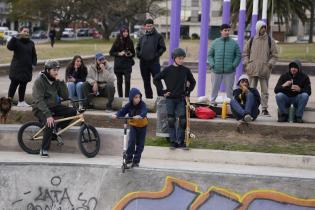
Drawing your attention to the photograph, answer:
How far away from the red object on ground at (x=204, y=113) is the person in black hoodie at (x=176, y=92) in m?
1.52

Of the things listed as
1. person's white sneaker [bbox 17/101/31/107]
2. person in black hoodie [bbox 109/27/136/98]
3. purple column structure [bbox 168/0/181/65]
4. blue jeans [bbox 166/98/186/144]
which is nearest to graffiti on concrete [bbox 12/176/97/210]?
blue jeans [bbox 166/98/186/144]

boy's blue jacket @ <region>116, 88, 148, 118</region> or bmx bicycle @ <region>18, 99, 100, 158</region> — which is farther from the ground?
boy's blue jacket @ <region>116, 88, 148, 118</region>

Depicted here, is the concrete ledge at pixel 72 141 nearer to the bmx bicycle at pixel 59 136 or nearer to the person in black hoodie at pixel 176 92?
the bmx bicycle at pixel 59 136

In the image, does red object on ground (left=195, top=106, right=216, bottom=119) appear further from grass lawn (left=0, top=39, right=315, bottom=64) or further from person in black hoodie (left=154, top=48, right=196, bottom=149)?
grass lawn (left=0, top=39, right=315, bottom=64)

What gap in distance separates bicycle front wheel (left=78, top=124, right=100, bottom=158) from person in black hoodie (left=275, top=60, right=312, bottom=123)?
3.19m

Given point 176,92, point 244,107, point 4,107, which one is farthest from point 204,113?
point 4,107

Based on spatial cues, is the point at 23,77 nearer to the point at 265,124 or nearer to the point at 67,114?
the point at 67,114

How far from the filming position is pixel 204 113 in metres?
9.86

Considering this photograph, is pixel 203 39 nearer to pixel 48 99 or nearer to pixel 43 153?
pixel 48 99

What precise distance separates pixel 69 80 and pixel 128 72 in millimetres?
1312

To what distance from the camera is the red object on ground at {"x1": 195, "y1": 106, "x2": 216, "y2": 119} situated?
9.86m

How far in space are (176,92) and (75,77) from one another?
298 cm

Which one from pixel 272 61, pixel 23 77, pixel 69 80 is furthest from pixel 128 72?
pixel 272 61

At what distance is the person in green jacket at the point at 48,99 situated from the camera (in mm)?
8227
